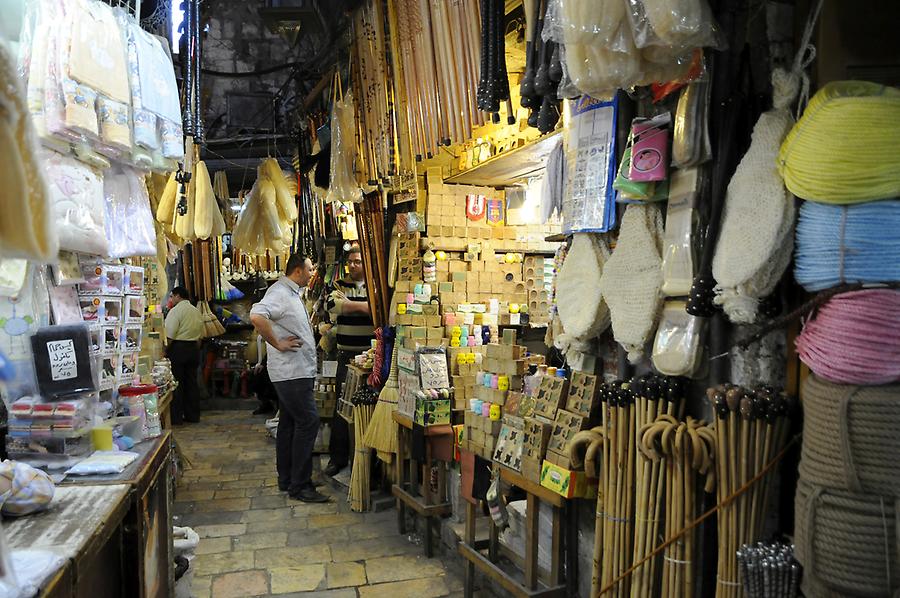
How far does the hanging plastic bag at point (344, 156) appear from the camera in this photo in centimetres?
557

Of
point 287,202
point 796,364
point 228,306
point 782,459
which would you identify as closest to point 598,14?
point 796,364

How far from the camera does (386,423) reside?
5086 millimetres

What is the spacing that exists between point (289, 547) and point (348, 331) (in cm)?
241

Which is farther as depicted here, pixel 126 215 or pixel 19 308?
pixel 126 215

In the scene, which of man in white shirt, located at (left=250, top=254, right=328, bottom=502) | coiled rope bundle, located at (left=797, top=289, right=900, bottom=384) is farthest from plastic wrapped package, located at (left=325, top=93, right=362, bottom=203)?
coiled rope bundle, located at (left=797, top=289, right=900, bottom=384)

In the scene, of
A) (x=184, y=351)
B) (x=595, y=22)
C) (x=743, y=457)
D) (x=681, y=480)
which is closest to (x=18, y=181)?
(x=595, y=22)

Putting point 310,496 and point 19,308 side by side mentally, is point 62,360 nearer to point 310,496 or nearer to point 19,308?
point 19,308

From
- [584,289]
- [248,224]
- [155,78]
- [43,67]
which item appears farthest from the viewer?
[248,224]

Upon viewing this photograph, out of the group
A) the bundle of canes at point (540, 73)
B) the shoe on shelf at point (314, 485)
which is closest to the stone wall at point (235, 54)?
the shoe on shelf at point (314, 485)

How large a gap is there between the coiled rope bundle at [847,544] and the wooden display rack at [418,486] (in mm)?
2963

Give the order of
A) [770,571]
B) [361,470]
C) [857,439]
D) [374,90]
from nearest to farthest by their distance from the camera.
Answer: [857,439], [770,571], [374,90], [361,470]

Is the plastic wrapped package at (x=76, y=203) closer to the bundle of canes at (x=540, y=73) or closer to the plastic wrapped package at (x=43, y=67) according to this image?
the plastic wrapped package at (x=43, y=67)

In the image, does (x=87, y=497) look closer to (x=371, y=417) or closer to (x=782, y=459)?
(x=782, y=459)

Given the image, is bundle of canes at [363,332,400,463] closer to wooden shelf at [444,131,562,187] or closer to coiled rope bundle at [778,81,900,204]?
wooden shelf at [444,131,562,187]
